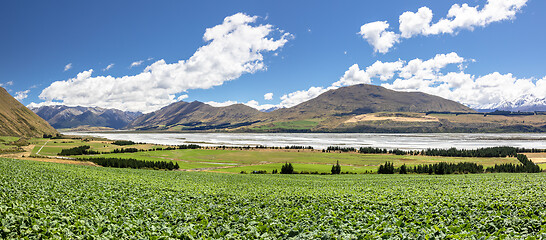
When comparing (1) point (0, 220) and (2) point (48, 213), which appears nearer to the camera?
(1) point (0, 220)

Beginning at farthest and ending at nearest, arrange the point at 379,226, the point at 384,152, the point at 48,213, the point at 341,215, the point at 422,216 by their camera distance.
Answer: the point at 384,152, the point at 341,215, the point at 422,216, the point at 48,213, the point at 379,226

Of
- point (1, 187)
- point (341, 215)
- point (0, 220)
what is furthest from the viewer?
point (1, 187)

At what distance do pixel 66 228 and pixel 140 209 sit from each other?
6357 millimetres

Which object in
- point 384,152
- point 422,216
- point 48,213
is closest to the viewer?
point 48,213

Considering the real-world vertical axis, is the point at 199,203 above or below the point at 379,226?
below

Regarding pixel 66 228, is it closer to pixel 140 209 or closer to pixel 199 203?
pixel 140 209

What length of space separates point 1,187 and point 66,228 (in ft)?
49.0

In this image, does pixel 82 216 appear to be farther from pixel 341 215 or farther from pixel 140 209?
pixel 341 215

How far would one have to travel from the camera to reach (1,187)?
69.2 feet

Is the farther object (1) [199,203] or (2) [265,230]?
(1) [199,203]

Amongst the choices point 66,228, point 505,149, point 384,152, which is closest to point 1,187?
point 66,228

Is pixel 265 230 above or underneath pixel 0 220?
underneath

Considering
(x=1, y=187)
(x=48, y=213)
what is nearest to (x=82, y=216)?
(x=48, y=213)

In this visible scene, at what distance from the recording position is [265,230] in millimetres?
13883
